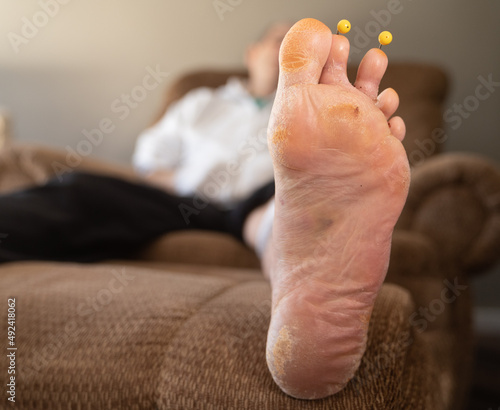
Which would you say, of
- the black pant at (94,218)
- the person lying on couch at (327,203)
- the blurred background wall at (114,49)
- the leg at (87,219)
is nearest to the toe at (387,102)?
the person lying on couch at (327,203)

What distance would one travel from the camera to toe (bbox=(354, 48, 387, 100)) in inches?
17.3

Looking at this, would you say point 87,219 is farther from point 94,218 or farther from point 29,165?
point 29,165

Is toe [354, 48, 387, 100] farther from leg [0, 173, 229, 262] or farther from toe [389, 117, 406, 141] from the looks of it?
leg [0, 173, 229, 262]

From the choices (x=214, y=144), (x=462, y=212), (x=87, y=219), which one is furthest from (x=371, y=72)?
(x=214, y=144)

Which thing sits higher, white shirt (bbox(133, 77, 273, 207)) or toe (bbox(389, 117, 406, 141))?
toe (bbox(389, 117, 406, 141))

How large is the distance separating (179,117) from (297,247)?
1.11 metres

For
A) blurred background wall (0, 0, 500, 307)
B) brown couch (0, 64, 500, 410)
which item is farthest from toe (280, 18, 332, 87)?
blurred background wall (0, 0, 500, 307)

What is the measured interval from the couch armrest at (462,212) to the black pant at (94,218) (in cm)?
30

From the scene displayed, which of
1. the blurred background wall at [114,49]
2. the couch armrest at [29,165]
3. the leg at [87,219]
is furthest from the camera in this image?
the blurred background wall at [114,49]

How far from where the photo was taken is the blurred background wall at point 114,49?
74.3 inches

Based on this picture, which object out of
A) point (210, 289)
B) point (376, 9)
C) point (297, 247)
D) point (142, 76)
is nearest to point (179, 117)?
point (142, 76)

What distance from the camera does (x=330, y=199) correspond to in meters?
0.44

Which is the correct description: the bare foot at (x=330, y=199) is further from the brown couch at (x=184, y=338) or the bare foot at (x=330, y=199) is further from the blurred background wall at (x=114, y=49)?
the blurred background wall at (x=114, y=49)

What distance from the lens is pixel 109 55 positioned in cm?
210
